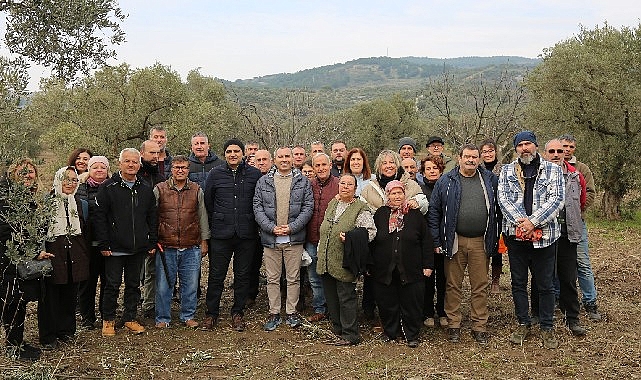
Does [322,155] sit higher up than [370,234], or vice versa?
[322,155]

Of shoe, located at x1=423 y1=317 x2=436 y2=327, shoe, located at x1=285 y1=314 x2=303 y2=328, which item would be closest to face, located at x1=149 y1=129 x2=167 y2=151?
shoe, located at x1=285 y1=314 x2=303 y2=328

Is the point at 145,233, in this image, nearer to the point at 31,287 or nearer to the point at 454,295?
the point at 31,287

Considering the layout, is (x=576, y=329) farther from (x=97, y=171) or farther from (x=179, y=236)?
(x=97, y=171)

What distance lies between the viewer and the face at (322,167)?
6.84m

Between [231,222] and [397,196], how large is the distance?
2.07 metres

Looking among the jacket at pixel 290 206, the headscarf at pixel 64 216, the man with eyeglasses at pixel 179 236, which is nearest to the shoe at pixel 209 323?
the man with eyeglasses at pixel 179 236

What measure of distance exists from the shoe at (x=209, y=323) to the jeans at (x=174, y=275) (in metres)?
0.35

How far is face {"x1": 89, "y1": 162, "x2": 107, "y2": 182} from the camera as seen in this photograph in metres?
6.58

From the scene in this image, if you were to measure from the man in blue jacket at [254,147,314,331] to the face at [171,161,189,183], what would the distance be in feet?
2.90

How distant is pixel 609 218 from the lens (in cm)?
1780

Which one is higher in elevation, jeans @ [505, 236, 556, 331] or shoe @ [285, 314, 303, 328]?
jeans @ [505, 236, 556, 331]

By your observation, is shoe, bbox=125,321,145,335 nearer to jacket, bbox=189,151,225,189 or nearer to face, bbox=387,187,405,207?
jacket, bbox=189,151,225,189

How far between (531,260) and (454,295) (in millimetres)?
955

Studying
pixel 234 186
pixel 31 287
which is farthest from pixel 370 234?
pixel 31 287
